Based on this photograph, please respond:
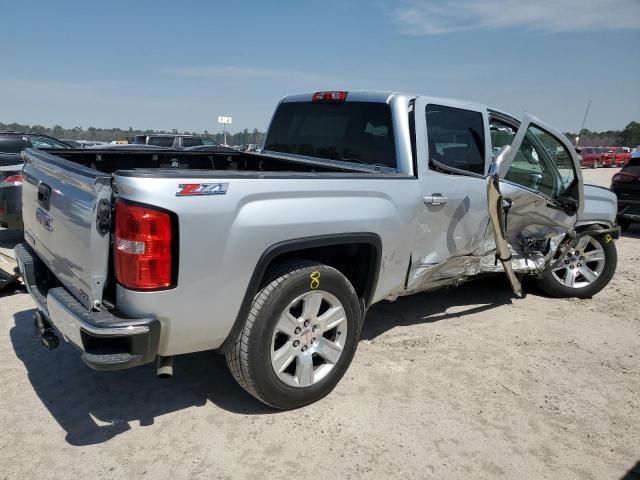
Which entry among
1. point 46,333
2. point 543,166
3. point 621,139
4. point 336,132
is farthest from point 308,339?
point 621,139

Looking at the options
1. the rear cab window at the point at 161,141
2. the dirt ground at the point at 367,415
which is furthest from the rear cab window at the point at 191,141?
the dirt ground at the point at 367,415

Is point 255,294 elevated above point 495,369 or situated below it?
above

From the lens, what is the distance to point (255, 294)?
8.83ft

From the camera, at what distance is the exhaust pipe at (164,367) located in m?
2.52

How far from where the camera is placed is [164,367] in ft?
8.31

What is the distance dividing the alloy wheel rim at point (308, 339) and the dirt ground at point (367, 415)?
248mm

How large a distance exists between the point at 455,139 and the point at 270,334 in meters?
2.20

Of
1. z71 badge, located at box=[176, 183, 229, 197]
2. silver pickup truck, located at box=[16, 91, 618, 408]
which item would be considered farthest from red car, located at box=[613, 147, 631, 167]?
z71 badge, located at box=[176, 183, 229, 197]

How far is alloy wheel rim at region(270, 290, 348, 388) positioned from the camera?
285 cm

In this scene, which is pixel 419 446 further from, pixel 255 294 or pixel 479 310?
pixel 479 310

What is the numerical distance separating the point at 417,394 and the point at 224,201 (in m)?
1.85

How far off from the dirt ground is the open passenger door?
95 cm

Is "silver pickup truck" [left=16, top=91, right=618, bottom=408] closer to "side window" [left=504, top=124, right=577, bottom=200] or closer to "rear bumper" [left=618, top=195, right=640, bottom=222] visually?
"side window" [left=504, top=124, right=577, bottom=200]

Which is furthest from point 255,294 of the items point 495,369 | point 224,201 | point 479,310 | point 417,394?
point 479,310
